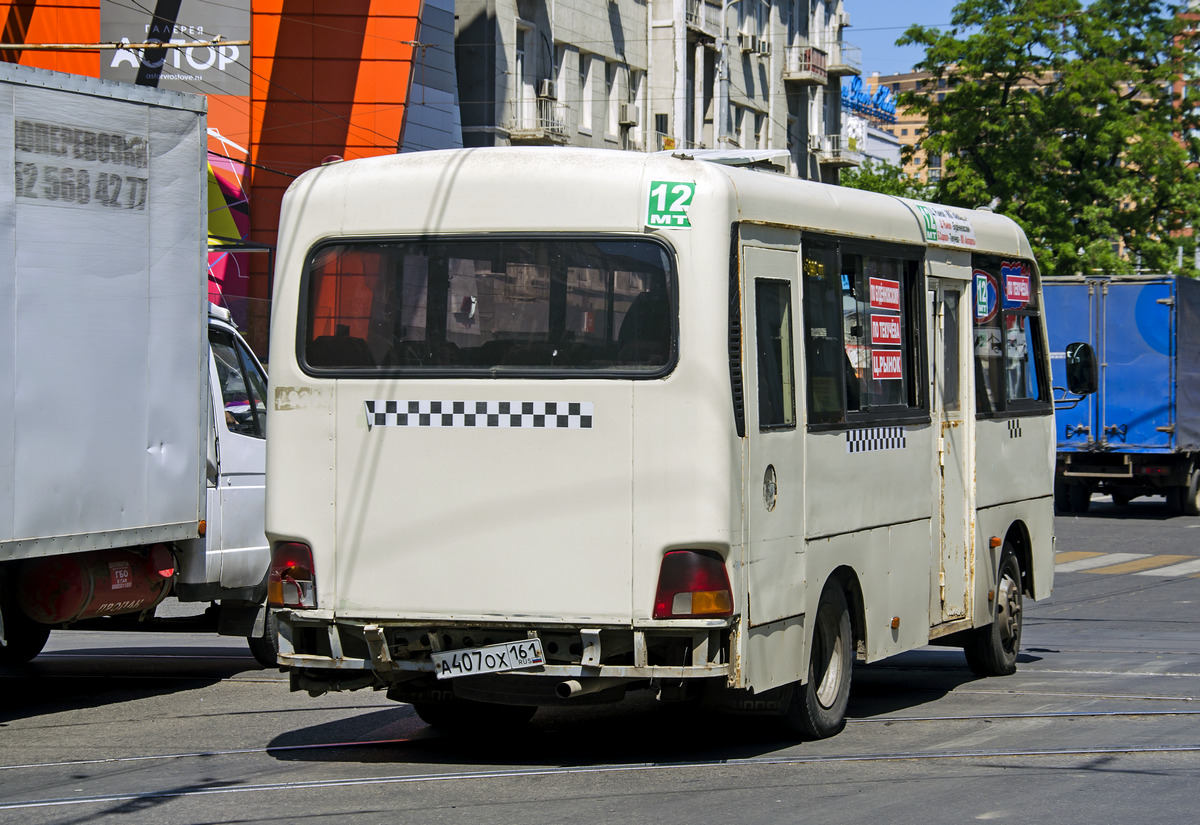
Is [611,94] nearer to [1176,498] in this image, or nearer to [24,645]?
[1176,498]

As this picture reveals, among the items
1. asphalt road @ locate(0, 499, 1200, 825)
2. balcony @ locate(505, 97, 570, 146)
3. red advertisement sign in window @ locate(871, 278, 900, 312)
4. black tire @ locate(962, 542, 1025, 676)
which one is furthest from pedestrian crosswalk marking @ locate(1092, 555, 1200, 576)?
balcony @ locate(505, 97, 570, 146)

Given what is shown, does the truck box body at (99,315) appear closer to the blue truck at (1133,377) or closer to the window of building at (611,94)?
the blue truck at (1133,377)

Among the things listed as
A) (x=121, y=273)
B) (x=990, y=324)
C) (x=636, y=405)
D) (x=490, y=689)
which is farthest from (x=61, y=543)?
(x=990, y=324)

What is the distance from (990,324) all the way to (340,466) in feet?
15.8

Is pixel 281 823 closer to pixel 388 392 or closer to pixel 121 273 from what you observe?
pixel 388 392

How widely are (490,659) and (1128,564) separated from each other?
13.0m

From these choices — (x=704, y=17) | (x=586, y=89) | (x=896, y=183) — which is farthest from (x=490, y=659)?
(x=704, y=17)

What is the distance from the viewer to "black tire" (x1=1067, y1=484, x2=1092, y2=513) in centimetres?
2495

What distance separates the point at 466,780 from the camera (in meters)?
6.98

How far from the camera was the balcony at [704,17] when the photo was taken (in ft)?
141

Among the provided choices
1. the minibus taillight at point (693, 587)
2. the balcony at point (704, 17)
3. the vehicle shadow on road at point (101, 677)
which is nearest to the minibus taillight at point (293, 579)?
the minibus taillight at point (693, 587)

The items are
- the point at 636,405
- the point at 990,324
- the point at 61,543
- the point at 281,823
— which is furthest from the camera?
the point at 990,324

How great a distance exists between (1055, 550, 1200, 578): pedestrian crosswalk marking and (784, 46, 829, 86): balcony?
35648mm

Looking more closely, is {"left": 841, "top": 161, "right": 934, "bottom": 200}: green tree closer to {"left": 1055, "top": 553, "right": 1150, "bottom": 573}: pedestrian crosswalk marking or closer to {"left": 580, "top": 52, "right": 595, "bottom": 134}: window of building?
{"left": 580, "top": 52, "right": 595, "bottom": 134}: window of building
